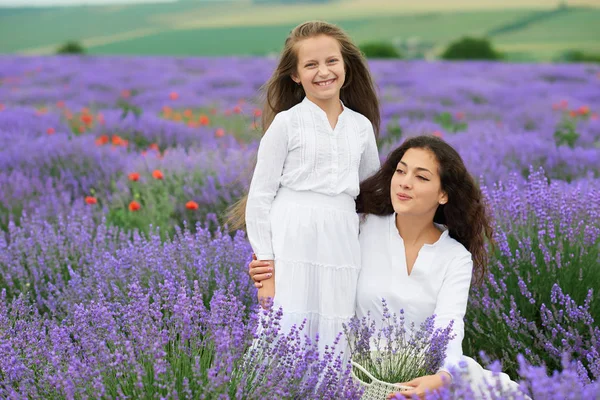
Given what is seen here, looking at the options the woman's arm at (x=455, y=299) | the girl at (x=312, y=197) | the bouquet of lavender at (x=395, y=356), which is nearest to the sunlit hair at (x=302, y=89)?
the girl at (x=312, y=197)

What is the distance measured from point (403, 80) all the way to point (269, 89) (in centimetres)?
1059

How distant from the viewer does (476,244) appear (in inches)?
105

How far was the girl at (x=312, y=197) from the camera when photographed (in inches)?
97.3

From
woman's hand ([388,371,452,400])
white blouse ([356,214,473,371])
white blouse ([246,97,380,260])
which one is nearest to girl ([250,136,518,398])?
white blouse ([356,214,473,371])

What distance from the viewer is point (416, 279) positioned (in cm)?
250

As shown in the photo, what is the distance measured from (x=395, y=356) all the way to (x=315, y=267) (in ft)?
1.47

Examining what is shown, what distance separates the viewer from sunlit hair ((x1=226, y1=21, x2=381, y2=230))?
2635 mm

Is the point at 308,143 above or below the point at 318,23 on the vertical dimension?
below

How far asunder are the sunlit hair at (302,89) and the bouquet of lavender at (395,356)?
3.10 feet

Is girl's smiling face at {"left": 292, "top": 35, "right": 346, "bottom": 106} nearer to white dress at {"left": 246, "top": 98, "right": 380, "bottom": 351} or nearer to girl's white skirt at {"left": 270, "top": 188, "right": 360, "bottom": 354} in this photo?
white dress at {"left": 246, "top": 98, "right": 380, "bottom": 351}

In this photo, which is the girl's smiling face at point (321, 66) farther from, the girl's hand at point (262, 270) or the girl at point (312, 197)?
the girl's hand at point (262, 270)

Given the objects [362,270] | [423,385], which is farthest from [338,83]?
[423,385]

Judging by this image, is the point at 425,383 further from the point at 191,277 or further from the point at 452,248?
the point at 191,277

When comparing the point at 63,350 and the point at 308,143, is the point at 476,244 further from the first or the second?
the point at 63,350
